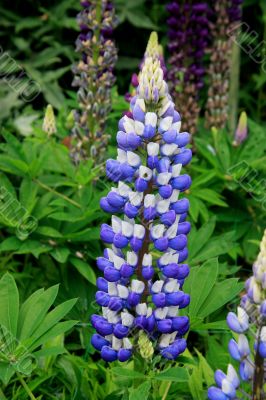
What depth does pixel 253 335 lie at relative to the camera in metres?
1.94

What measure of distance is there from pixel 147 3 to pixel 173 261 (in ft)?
14.5

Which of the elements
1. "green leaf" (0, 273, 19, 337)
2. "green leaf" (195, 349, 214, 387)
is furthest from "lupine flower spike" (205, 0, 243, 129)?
"green leaf" (0, 273, 19, 337)

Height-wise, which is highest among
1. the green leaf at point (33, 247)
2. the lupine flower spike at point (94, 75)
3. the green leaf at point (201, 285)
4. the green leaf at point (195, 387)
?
the lupine flower spike at point (94, 75)

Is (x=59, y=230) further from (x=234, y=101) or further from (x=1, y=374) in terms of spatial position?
(x=234, y=101)

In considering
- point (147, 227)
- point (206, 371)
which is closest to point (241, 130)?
point (206, 371)

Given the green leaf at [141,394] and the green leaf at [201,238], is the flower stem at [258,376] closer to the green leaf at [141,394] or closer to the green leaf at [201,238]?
the green leaf at [141,394]

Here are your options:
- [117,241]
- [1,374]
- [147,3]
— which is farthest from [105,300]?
[147,3]

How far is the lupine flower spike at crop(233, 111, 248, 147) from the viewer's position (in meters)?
4.06

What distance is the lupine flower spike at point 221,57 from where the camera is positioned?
15.5ft

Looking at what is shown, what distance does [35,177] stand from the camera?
3770mm

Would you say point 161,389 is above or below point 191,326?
below

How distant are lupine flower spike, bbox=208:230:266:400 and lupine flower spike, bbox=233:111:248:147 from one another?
2.19 meters

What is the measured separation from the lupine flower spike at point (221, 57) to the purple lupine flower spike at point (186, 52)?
0.20 meters

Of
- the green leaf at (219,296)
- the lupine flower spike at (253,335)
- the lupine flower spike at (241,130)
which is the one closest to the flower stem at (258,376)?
the lupine flower spike at (253,335)
